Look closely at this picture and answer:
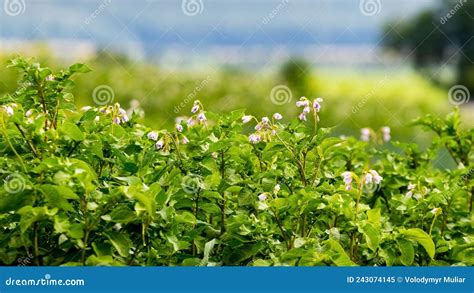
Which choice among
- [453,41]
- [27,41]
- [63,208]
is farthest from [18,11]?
[63,208]

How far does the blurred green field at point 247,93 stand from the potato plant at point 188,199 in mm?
6192

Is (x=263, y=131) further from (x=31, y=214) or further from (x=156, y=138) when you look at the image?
(x=31, y=214)

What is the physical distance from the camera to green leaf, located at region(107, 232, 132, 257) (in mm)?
2174

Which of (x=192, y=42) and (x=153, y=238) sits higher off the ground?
(x=192, y=42)

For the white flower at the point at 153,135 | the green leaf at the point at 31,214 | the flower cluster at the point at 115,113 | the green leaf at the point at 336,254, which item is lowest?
the green leaf at the point at 336,254

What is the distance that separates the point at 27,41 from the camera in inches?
442

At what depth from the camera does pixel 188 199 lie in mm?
2494

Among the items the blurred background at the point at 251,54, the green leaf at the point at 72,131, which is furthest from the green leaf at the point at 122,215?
the blurred background at the point at 251,54

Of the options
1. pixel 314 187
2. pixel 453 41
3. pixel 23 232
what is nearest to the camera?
pixel 23 232

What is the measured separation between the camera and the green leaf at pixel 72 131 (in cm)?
239

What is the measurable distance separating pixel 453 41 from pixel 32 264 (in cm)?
1174

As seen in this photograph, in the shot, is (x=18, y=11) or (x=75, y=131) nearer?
(x=75, y=131)

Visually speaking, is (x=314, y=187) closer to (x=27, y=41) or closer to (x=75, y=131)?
(x=75, y=131)

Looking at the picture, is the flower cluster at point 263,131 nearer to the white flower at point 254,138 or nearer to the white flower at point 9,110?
the white flower at point 254,138
